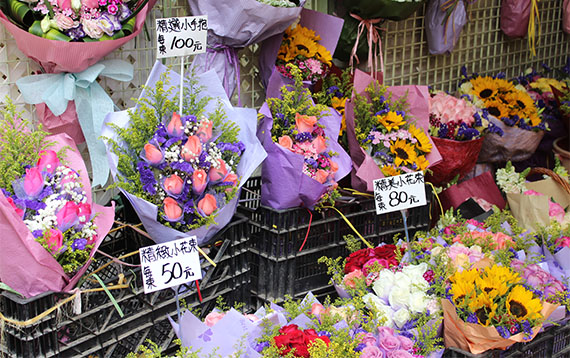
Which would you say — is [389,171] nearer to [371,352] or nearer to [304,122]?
[304,122]

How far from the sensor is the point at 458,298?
6.80ft

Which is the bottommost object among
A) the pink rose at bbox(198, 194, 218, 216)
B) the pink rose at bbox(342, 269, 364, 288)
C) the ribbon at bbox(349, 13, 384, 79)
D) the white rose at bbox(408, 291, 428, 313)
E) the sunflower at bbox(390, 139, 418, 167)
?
the pink rose at bbox(342, 269, 364, 288)

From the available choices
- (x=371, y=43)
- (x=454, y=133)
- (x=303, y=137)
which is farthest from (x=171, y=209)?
(x=454, y=133)

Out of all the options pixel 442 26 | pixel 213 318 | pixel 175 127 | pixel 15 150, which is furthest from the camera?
pixel 442 26

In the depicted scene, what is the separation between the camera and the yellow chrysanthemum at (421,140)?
2.76 m

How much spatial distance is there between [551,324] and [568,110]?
182cm

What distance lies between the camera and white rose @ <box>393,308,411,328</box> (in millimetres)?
2096

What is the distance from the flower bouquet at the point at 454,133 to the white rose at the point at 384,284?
96cm

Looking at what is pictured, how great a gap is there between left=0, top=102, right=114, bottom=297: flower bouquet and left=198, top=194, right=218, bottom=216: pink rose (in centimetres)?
26

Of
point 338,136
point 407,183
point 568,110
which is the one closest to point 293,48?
point 338,136

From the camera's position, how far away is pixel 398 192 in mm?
2365

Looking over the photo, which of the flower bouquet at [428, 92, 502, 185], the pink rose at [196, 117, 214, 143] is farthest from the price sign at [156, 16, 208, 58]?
the flower bouquet at [428, 92, 502, 185]

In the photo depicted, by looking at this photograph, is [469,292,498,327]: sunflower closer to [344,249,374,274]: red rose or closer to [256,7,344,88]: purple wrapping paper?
[344,249,374,274]: red rose

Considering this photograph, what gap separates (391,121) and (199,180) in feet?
3.23
